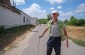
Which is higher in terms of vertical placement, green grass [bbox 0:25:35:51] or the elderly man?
the elderly man

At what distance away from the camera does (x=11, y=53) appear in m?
9.27

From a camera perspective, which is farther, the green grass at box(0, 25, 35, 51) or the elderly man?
the green grass at box(0, 25, 35, 51)

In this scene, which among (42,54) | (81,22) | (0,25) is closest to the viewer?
(42,54)

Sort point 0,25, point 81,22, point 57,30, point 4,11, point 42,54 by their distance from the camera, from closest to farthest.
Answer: point 57,30, point 42,54, point 0,25, point 4,11, point 81,22

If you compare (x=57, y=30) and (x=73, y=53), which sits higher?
(x=57, y=30)

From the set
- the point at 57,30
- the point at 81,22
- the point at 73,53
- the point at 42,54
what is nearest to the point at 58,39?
the point at 57,30

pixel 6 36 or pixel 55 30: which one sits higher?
pixel 55 30

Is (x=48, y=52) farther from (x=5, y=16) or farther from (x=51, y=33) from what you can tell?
(x=5, y=16)

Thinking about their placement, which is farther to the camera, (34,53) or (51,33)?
(34,53)

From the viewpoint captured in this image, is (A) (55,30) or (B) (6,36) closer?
(A) (55,30)

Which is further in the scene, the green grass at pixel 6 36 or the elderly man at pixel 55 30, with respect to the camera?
the green grass at pixel 6 36


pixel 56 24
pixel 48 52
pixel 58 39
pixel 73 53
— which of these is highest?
pixel 56 24

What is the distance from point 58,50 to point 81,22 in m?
88.0

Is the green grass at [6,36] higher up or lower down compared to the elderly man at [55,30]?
lower down
